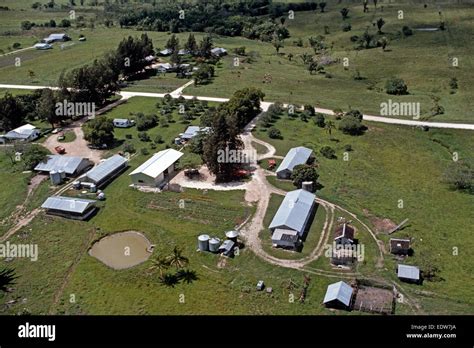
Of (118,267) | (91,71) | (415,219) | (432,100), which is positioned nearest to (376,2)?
(432,100)

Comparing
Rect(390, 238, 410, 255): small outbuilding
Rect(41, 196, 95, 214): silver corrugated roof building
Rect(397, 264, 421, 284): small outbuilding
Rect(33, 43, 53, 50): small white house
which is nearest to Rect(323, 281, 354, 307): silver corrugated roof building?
Rect(397, 264, 421, 284): small outbuilding

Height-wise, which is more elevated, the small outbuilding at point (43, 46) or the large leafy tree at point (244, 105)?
the small outbuilding at point (43, 46)

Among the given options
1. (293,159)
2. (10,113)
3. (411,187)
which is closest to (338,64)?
(293,159)

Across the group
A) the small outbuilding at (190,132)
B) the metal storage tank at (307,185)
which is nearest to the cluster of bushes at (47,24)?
the small outbuilding at (190,132)

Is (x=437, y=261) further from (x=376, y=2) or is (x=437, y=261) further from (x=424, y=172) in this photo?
(x=376, y=2)

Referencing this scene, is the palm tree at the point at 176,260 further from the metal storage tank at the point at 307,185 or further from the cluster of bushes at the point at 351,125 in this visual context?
the cluster of bushes at the point at 351,125

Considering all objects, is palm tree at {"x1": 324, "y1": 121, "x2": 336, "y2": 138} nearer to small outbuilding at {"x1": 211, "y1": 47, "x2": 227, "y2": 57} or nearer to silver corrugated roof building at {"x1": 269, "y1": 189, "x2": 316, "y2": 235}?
silver corrugated roof building at {"x1": 269, "y1": 189, "x2": 316, "y2": 235}
